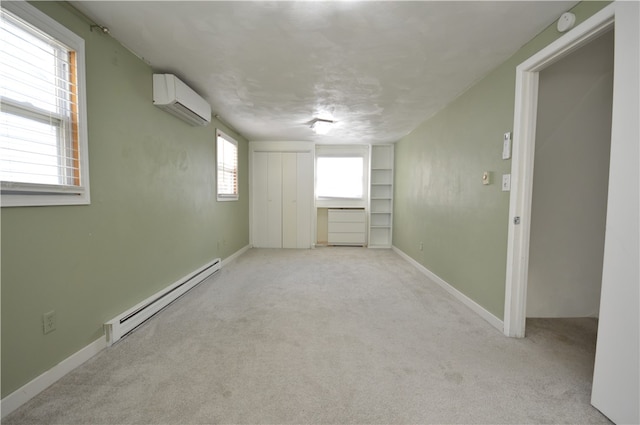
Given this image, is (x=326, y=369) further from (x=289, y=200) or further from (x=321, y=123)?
(x=289, y=200)

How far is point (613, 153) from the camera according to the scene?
1.28 meters

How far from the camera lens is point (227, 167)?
14.3 feet

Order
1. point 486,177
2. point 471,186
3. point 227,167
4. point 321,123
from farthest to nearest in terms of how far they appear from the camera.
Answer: point 227,167 → point 321,123 → point 471,186 → point 486,177

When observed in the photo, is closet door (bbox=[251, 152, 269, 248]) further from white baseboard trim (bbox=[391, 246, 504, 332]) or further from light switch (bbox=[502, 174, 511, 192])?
light switch (bbox=[502, 174, 511, 192])

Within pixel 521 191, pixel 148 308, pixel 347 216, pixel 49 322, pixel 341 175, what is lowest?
pixel 148 308

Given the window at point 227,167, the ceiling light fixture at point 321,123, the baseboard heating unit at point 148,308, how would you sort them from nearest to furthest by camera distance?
the baseboard heating unit at point 148,308 < the ceiling light fixture at point 321,123 < the window at point 227,167

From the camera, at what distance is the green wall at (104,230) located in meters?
1.35

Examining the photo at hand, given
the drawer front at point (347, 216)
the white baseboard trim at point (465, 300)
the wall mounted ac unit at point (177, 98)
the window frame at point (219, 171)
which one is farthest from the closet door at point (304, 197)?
the wall mounted ac unit at point (177, 98)

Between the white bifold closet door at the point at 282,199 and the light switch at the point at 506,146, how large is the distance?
3.76m

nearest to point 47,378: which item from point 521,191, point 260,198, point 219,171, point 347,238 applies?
point 219,171

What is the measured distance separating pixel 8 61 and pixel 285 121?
9.46 feet

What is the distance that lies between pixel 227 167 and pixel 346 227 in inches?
109

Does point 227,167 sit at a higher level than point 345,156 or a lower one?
lower

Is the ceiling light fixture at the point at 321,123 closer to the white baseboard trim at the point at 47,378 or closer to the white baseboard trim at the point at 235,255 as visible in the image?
the white baseboard trim at the point at 235,255
